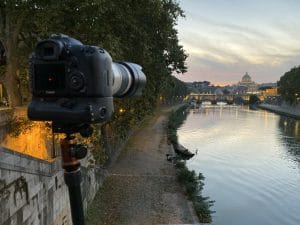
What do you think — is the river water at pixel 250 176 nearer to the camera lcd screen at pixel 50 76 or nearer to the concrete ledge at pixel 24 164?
the concrete ledge at pixel 24 164

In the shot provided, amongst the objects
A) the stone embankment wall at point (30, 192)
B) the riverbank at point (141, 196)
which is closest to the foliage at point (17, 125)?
the stone embankment wall at point (30, 192)

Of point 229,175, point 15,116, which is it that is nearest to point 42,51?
point 15,116

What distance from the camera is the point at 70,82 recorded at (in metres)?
2.28

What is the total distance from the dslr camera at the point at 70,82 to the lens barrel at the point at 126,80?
16 cm

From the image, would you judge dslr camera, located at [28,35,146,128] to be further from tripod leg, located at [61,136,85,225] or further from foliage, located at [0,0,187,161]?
foliage, located at [0,0,187,161]

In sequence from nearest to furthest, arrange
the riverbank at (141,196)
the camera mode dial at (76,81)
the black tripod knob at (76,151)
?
the camera mode dial at (76,81) → the black tripod knob at (76,151) → the riverbank at (141,196)

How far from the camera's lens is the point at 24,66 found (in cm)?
1497

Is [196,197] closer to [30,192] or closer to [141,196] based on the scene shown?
[141,196]

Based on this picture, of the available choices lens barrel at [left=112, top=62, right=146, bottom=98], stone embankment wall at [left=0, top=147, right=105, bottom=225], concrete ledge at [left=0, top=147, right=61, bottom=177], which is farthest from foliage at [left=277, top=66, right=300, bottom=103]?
lens barrel at [left=112, top=62, right=146, bottom=98]

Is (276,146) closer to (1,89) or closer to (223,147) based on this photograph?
(223,147)

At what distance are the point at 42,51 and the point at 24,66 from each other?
43.5ft

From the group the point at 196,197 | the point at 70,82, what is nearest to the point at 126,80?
the point at 70,82

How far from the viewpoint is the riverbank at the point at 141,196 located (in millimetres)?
15047

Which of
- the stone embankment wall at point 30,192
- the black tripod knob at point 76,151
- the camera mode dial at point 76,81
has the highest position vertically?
the camera mode dial at point 76,81
